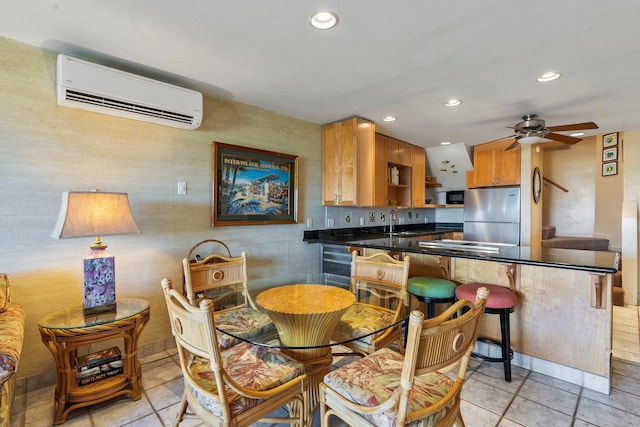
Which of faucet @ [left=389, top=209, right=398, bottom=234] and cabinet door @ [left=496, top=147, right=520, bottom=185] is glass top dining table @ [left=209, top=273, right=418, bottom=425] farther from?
cabinet door @ [left=496, top=147, right=520, bottom=185]

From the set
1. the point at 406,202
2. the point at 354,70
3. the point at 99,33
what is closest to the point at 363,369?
the point at 354,70

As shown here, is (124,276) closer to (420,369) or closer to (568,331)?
(420,369)

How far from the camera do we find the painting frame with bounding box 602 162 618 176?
4.41m

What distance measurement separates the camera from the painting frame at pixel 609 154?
4293 mm

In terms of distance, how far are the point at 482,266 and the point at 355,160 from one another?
166cm

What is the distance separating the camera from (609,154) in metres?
4.39

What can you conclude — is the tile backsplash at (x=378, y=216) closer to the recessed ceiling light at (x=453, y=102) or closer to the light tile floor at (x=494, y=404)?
the recessed ceiling light at (x=453, y=102)

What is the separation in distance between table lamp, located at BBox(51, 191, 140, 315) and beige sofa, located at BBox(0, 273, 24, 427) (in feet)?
1.08

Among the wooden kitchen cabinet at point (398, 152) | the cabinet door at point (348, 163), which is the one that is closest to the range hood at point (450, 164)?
the wooden kitchen cabinet at point (398, 152)

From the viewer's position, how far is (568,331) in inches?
84.4

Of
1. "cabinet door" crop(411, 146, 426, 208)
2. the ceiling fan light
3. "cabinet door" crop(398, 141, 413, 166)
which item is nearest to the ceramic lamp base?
"cabinet door" crop(398, 141, 413, 166)

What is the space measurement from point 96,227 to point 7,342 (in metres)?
0.70

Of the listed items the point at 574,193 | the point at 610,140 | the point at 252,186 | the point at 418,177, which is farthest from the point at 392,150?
the point at 574,193

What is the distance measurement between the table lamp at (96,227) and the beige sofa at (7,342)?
13.0 inches
